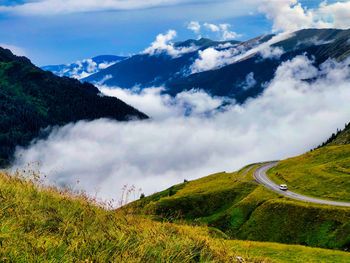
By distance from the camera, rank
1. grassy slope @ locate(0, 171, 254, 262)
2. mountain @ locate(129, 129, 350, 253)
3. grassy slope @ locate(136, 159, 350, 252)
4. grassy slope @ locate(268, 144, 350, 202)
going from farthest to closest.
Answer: grassy slope @ locate(268, 144, 350, 202), mountain @ locate(129, 129, 350, 253), grassy slope @ locate(136, 159, 350, 252), grassy slope @ locate(0, 171, 254, 262)

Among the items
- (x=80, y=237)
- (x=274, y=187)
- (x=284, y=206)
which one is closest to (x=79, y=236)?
(x=80, y=237)

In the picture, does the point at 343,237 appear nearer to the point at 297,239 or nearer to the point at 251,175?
the point at 297,239

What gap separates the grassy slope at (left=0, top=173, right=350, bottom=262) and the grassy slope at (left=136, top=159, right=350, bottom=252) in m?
30.8

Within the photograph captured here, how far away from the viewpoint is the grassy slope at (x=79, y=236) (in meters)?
6.00

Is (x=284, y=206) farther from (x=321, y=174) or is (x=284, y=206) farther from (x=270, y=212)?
(x=321, y=174)

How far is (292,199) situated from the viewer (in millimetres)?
75812

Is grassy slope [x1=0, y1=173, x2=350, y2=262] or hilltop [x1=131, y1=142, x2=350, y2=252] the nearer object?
grassy slope [x1=0, y1=173, x2=350, y2=262]

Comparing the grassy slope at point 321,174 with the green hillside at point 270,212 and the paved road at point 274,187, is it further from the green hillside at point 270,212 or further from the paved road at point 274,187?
the paved road at point 274,187

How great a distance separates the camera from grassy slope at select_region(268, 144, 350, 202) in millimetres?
77625

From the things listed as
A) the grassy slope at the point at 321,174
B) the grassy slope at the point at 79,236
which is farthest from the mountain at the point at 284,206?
the grassy slope at the point at 79,236

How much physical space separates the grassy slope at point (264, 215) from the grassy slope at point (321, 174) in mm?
10663

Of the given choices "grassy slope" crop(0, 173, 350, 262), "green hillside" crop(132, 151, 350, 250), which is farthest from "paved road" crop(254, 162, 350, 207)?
"grassy slope" crop(0, 173, 350, 262)

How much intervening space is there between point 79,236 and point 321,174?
100m

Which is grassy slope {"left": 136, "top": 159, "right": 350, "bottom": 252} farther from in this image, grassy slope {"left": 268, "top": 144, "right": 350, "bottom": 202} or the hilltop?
grassy slope {"left": 268, "top": 144, "right": 350, "bottom": 202}
